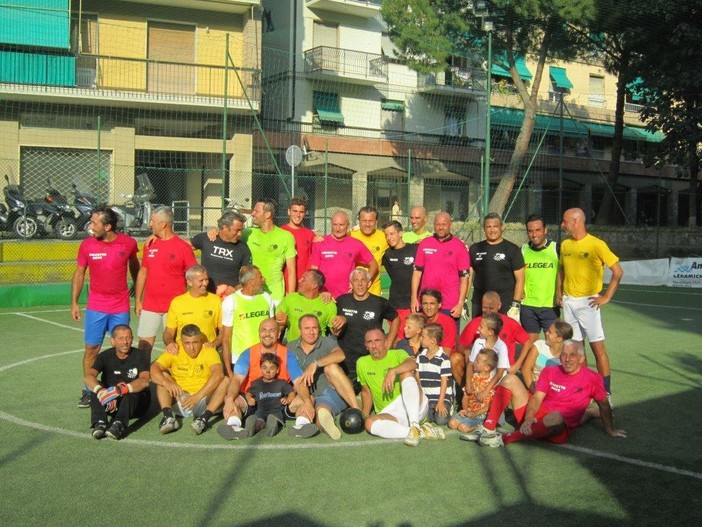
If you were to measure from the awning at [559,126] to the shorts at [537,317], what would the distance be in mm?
18598

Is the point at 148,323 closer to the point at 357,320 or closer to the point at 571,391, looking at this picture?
the point at 357,320

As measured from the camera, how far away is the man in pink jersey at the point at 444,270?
977 centimetres

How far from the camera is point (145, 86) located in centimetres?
2664

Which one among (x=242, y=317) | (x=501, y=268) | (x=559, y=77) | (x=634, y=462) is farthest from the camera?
(x=559, y=77)

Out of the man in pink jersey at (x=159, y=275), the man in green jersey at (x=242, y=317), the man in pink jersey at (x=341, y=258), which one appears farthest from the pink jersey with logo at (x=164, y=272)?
the man in pink jersey at (x=341, y=258)

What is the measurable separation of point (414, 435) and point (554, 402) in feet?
4.32

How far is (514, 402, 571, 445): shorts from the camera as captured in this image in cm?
744

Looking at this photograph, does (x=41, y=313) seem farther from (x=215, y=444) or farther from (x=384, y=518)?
(x=384, y=518)

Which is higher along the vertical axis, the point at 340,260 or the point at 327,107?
the point at 327,107

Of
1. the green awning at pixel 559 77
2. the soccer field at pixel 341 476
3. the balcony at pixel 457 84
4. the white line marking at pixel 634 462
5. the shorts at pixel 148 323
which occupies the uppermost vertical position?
the green awning at pixel 559 77

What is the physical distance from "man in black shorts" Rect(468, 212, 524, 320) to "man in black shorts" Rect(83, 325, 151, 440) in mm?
3786

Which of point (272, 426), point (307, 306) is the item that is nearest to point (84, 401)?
point (272, 426)

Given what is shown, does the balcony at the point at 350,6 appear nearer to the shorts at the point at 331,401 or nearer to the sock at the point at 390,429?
the shorts at the point at 331,401

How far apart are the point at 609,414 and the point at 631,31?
25.1 meters
